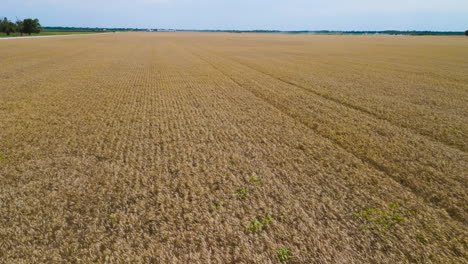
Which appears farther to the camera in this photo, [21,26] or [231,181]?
[21,26]

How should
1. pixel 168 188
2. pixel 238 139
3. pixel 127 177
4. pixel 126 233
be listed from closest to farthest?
pixel 126 233 < pixel 168 188 < pixel 127 177 < pixel 238 139

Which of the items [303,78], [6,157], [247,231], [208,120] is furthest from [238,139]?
[303,78]

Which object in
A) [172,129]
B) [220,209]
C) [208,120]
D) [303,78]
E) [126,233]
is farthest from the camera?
[303,78]

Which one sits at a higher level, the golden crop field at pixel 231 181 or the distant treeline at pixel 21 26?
the distant treeline at pixel 21 26

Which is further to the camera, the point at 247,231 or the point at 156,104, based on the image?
the point at 156,104

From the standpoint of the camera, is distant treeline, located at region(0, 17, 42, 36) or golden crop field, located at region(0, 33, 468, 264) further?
distant treeline, located at region(0, 17, 42, 36)

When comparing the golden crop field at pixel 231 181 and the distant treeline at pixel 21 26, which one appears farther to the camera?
the distant treeline at pixel 21 26

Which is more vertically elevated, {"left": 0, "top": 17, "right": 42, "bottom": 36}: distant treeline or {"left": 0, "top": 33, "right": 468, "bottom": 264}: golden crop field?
{"left": 0, "top": 17, "right": 42, "bottom": 36}: distant treeline

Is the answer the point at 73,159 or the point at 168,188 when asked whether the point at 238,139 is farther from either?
the point at 73,159
